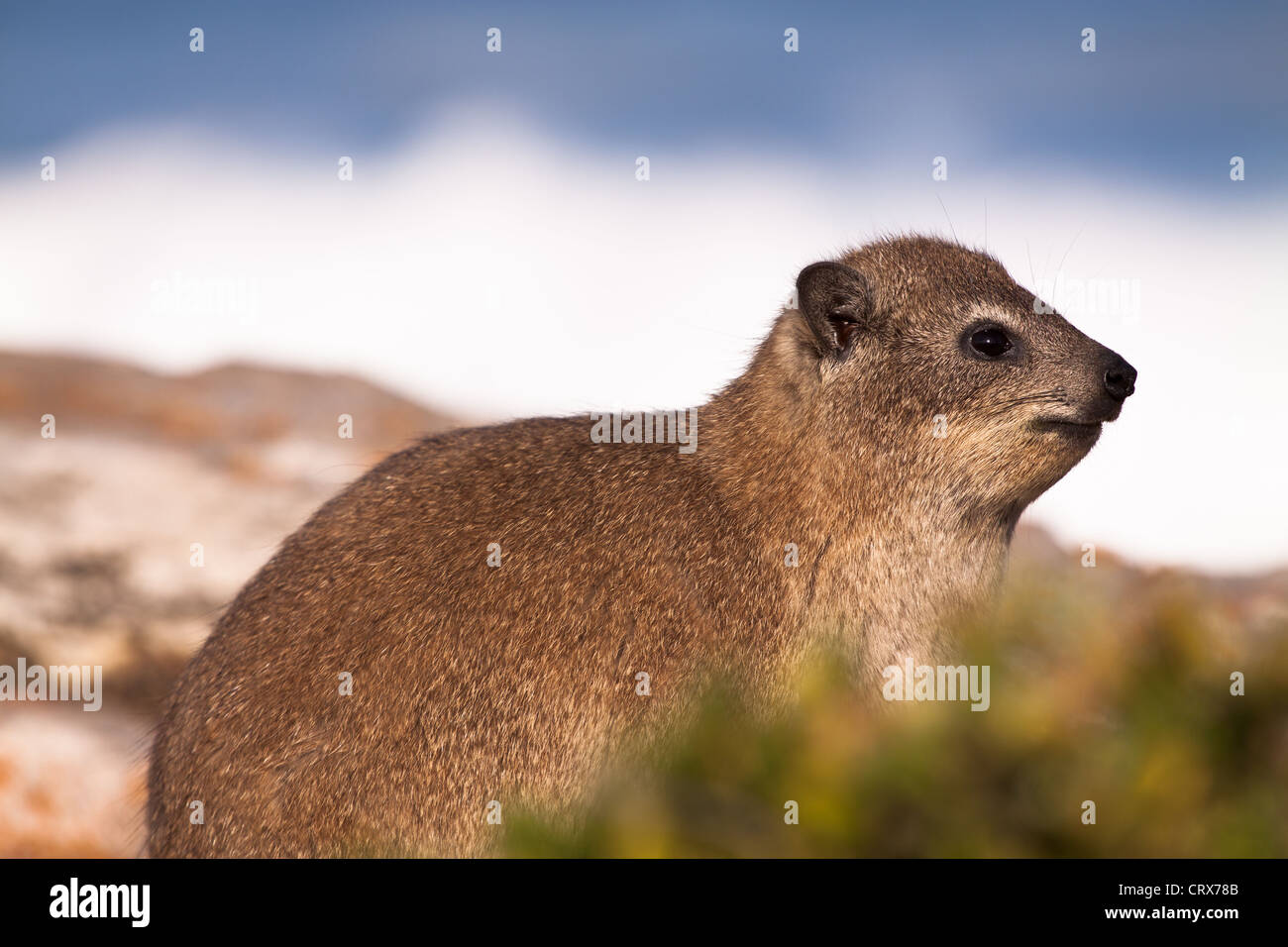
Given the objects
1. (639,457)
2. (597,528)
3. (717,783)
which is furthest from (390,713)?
(717,783)

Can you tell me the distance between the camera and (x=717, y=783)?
2.16 meters

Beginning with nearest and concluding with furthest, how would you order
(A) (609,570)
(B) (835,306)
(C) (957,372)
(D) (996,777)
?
(D) (996,777), (A) (609,570), (C) (957,372), (B) (835,306)

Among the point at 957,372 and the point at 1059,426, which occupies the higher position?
the point at 957,372

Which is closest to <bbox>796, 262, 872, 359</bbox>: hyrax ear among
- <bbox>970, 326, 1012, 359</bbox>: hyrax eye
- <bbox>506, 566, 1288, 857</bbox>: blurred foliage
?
<bbox>970, 326, 1012, 359</bbox>: hyrax eye

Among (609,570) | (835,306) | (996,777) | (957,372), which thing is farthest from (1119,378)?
(996,777)

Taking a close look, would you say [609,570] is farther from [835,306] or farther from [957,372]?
[957,372]

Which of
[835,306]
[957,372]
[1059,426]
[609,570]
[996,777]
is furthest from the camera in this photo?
[835,306]

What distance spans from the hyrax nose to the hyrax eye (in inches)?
20.7

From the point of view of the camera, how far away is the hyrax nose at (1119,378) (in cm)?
596

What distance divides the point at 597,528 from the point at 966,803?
4087mm

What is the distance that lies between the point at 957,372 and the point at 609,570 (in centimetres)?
205

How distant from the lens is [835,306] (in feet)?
21.1
